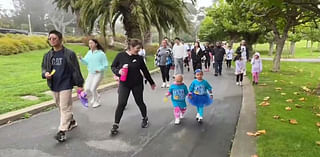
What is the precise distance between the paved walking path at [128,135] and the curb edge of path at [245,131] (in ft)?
0.49

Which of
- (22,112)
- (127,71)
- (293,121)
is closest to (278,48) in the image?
(293,121)

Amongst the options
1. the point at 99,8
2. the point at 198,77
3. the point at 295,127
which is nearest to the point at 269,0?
the point at 198,77

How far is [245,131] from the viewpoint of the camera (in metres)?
4.73

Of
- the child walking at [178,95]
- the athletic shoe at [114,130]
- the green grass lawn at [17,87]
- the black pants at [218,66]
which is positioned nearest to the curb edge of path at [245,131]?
the child walking at [178,95]

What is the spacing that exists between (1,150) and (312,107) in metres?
6.60

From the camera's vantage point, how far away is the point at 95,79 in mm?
6684

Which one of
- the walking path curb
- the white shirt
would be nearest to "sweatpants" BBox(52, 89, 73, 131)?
the walking path curb

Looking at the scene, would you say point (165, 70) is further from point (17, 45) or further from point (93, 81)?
point (17, 45)

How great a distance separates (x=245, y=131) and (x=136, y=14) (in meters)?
12.1

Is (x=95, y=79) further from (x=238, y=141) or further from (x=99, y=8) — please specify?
(x=99, y=8)

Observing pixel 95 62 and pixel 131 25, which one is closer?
pixel 95 62

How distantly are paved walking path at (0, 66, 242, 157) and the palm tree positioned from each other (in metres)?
9.93

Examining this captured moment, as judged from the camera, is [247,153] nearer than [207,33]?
Yes

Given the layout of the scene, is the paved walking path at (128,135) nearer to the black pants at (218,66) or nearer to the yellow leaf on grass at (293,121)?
the yellow leaf on grass at (293,121)
